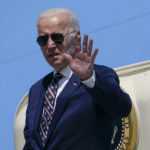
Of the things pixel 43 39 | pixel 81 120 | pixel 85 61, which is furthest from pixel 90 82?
pixel 43 39

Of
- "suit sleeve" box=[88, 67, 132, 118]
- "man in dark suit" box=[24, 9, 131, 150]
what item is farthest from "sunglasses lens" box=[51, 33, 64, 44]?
"suit sleeve" box=[88, 67, 132, 118]

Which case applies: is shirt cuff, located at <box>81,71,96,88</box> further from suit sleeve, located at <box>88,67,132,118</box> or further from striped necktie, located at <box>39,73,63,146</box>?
striped necktie, located at <box>39,73,63,146</box>

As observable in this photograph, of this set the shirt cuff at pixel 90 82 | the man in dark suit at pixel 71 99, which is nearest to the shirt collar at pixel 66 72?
the man in dark suit at pixel 71 99

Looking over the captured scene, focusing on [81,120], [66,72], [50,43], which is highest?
[50,43]

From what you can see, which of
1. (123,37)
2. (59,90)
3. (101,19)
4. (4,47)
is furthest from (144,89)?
(4,47)

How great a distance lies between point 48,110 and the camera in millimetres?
1415

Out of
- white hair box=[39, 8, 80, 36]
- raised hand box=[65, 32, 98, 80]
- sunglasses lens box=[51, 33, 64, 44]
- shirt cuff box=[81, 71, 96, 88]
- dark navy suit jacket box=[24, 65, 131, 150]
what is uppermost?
white hair box=[39, 8, 80, 36]

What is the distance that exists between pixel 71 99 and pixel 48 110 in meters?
0.10

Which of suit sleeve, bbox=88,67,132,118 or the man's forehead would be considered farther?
the man's forehead

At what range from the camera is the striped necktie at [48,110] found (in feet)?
4.58

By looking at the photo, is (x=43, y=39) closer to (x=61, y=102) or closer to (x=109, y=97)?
(x=61, y=102)

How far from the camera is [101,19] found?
236cm

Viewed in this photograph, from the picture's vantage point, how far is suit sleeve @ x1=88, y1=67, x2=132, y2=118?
1.24 metres

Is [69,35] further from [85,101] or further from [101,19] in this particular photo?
[101,19]
